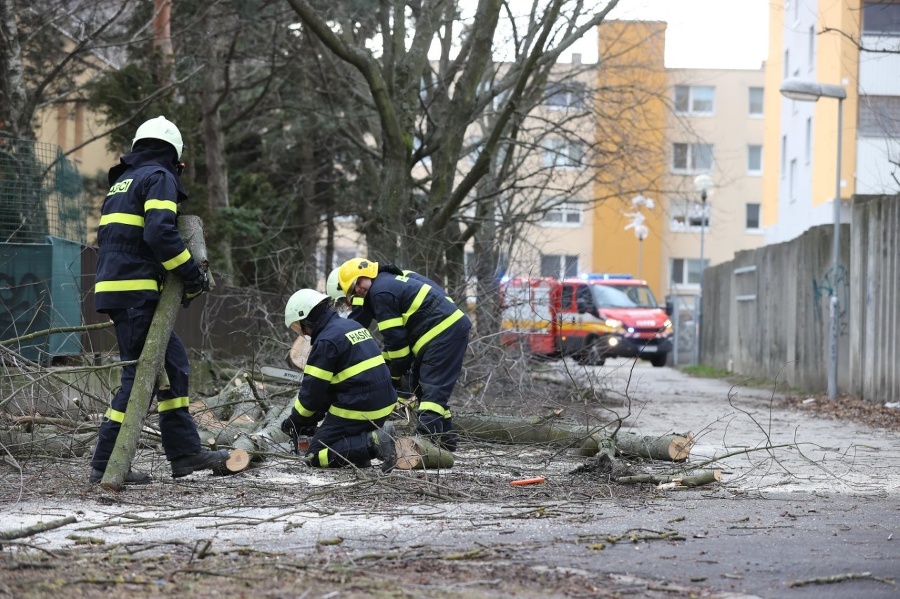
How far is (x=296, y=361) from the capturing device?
34.0ft

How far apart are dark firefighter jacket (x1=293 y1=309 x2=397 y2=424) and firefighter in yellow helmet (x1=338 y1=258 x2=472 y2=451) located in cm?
93

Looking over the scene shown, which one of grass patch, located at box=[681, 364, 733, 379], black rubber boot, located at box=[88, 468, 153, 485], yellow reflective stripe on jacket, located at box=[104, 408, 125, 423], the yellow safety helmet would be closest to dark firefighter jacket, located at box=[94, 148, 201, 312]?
yellow reflective stripe on jacket, located at box=[104, 408, 125, 423]

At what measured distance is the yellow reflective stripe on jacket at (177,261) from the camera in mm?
6934

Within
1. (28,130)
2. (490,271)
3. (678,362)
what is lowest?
(678,362)

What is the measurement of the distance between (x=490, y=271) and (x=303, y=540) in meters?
9.99

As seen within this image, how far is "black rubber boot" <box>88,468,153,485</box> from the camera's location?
6.92 meters

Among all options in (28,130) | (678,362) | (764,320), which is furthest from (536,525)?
(678,362)

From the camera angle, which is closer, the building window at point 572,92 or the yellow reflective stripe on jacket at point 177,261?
the yellow reflective stripe on jacket at point 177,261

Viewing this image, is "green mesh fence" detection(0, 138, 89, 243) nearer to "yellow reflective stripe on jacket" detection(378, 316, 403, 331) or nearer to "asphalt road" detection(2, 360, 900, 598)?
"yellow reflective stripe on jacket" detection(378, 316, 403, 331)

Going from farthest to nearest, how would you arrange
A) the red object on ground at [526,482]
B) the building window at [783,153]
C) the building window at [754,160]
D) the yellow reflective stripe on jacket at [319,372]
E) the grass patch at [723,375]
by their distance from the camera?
the building window at [754,160] < the building window at [783,153] < the grass patch at [723,375] < the yellow reflective stripe on jacket at [319,372] < the red object on ground at [526,482]

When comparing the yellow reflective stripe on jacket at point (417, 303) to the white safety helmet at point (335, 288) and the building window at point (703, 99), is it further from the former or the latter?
the building window at point (703, 99)

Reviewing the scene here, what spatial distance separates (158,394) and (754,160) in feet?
162

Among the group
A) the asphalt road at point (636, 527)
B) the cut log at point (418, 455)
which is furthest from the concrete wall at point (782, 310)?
the cut log at point (418, 455)

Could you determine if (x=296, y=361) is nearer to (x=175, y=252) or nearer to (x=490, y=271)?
(x=175, y=252)
